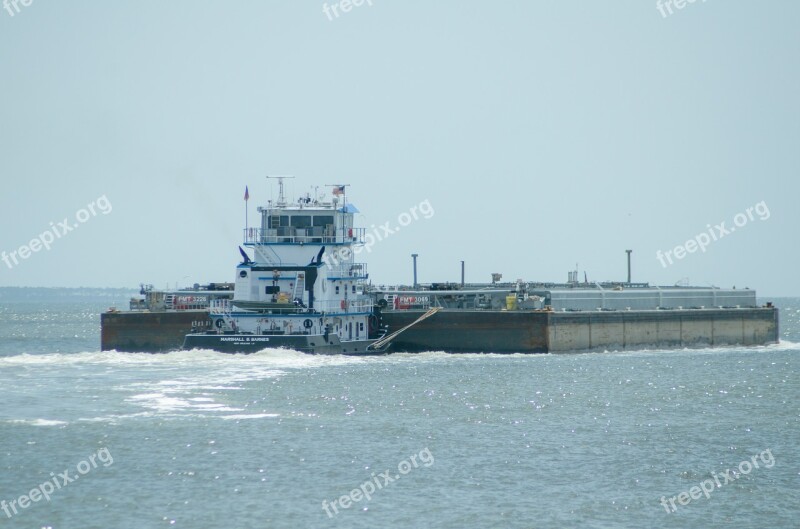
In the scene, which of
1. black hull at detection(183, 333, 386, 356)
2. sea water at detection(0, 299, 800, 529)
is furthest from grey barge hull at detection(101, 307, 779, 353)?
sea water at detection(0, 299, 800, 529)

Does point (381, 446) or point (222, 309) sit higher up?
point (222, 309)

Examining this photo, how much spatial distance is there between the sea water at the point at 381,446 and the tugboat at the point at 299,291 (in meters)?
1.49

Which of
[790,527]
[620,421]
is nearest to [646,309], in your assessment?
[620,421]

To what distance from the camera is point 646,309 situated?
88.8 meters

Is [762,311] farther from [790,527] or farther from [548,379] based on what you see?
[790,527]

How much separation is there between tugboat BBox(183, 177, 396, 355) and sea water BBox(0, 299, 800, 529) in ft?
4.90

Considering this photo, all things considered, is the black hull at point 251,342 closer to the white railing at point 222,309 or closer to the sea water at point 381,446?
the sea water at point 381,446

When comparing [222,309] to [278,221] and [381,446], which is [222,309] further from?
[381,446]

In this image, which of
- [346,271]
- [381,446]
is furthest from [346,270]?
[381,446]

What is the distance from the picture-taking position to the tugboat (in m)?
66.2

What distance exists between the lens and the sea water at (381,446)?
3256cm

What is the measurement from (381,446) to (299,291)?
1107 inches

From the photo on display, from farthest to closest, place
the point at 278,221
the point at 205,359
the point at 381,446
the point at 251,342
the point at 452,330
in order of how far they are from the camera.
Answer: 1. the point at 452,330
2. the point at 278,221
3. the point at 251,342
4. the point at 205,359
5. the point at 381,446

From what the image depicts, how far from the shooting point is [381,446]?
134 feet
